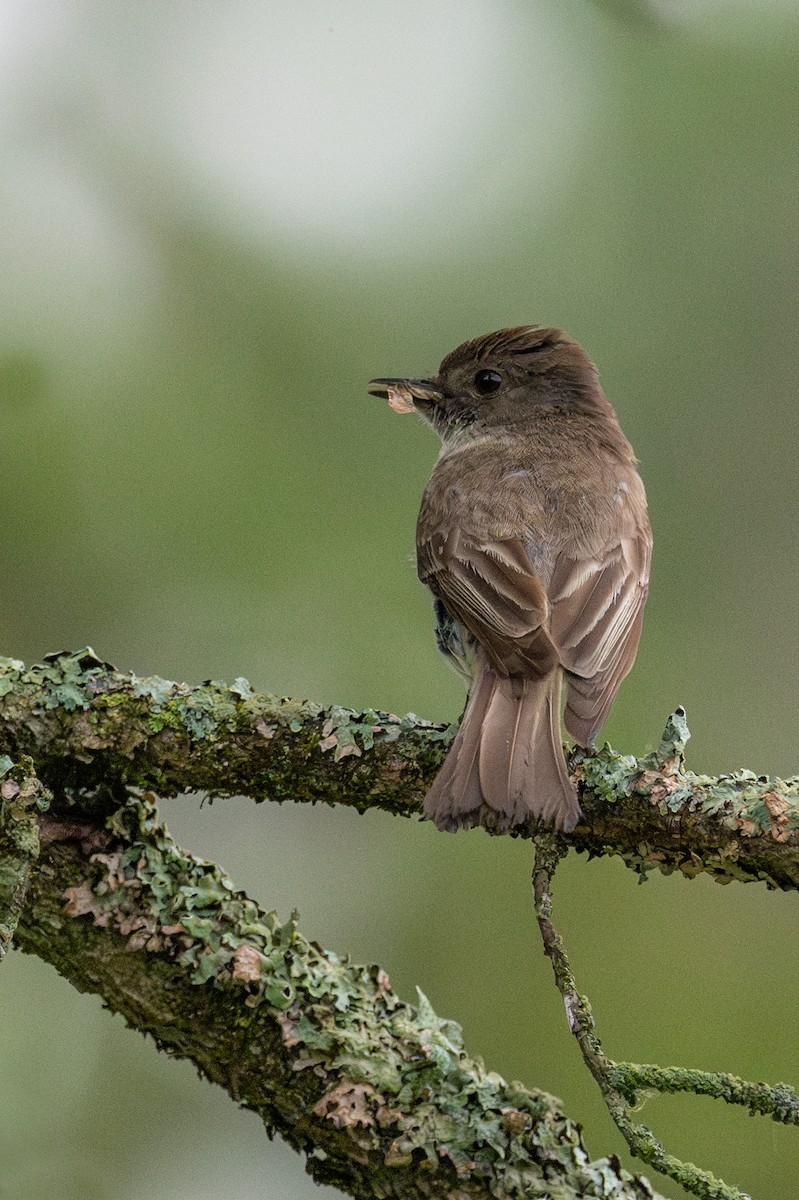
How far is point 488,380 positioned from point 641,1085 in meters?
3.19

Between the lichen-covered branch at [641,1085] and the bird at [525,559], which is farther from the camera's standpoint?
the bird at [525,559]

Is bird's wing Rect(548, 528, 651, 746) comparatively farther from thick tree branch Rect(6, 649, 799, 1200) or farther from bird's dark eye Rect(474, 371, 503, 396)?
bird's dark eye Rect(474, 371, 503, 396)

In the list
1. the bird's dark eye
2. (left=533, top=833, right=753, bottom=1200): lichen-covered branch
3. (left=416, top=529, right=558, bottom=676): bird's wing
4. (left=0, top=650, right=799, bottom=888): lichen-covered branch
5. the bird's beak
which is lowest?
(left=533, top=833, right=753, bottom=1200): lichen-covered branch

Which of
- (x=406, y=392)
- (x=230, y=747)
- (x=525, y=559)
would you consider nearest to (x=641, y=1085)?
(x=230, y=747)

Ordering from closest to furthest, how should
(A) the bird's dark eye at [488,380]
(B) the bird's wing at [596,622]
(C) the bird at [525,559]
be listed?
1. (C) the bird at [525,559]
2. (B) the bird's wing at [596,622]
3. (A) the bird's dark eye at [488,380]

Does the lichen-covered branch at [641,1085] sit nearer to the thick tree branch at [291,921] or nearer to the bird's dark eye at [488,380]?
the thick tree branch at [291,921]

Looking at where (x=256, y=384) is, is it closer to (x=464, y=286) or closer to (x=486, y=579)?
(x=464, y=286)

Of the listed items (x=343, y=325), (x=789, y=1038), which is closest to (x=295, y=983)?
(x=789, y=1038)

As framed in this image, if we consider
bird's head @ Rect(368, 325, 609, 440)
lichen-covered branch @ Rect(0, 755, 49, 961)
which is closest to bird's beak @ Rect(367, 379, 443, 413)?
bird's head @ Rect(368, 325, 609, 440)

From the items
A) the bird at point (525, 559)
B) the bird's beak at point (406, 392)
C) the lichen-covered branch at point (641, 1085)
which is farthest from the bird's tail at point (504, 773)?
the bird's beak at point (406, 392)

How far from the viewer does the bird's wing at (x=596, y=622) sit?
3.17m

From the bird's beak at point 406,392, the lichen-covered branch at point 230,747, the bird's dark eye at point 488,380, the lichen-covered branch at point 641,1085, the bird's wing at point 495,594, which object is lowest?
the lichen-covered branch at point 641,1085

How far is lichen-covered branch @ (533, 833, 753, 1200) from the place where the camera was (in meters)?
2.06

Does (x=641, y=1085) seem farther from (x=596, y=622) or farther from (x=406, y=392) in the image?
(x=406, y=392)
